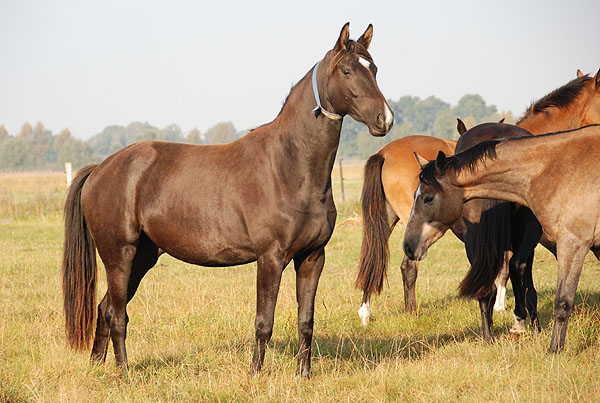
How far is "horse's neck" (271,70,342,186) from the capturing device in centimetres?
387

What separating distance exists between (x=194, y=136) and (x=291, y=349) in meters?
106

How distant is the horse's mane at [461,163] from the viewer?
4.45m

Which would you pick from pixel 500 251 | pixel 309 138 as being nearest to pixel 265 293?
pixel 309 138

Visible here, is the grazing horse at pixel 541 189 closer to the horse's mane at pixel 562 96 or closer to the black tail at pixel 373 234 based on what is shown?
the black tail at pixel 373 234

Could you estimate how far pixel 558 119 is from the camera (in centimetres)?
630

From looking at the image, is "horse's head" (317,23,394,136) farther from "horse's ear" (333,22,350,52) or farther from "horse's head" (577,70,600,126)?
"horse's head" (577,70,600,126)

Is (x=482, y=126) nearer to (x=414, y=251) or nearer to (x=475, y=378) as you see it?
(x=414, y=251)

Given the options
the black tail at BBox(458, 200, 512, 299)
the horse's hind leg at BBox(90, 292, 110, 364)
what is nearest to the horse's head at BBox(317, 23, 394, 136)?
the black tail at BBox(458, 200, 512, 299)

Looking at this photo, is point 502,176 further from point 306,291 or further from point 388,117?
point 306,291

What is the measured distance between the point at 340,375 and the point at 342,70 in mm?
2186

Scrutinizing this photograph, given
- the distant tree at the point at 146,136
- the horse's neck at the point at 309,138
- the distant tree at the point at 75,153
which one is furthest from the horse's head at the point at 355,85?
the distant tree at the point at 75,153

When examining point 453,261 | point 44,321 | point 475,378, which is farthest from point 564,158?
point 453,261

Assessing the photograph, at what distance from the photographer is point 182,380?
13.1ft

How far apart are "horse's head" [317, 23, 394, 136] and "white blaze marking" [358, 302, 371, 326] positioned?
2959 mm
